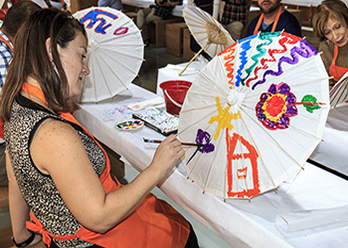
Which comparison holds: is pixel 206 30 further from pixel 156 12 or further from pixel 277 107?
pixel 156 12

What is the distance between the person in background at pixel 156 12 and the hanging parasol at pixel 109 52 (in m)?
4.98

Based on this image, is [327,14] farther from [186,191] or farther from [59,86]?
[59,86]

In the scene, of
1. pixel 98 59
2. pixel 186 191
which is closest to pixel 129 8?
pixel 98 59

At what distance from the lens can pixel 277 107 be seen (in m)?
0.98

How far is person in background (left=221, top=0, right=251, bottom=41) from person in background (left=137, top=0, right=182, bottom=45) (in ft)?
8.20

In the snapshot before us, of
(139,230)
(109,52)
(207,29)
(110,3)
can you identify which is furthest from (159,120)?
(110,3)

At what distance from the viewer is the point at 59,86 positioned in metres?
1.00

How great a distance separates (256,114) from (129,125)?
88 cm

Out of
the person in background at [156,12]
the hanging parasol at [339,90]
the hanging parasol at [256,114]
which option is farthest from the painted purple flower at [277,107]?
the person in background at [156,12]

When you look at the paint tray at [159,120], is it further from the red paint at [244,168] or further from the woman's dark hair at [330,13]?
the woman's dark hair at [330,13]

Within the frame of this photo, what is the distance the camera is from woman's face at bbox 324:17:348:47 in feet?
6.88

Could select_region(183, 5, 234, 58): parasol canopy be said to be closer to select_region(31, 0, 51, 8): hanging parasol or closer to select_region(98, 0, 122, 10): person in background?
select_region(31, 0, 51, 8): hanging parasol

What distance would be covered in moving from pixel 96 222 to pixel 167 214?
0.44 meters

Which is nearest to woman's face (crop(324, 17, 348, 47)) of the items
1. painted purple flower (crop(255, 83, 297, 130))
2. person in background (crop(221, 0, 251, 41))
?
painted purple flower (crop(255, 83, 297, 130))
